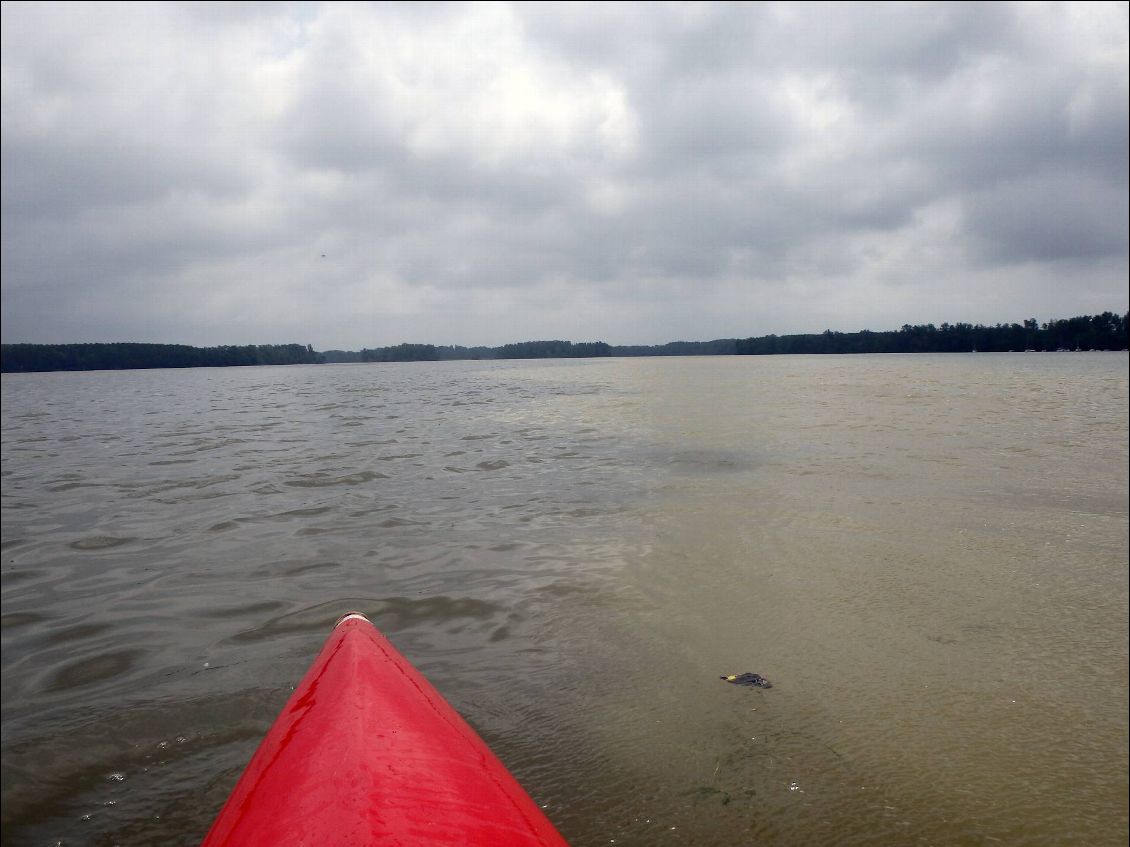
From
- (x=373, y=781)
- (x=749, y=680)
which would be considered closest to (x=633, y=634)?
(x=749, y=680)

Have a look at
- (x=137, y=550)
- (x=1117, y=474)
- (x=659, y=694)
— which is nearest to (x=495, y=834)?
(x=659, y=694)

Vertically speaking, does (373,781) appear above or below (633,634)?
above

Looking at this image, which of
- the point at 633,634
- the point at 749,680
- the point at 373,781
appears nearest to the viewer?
the point at 373,781

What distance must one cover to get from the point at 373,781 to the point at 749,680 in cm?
245

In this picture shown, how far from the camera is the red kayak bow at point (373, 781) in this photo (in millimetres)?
1561

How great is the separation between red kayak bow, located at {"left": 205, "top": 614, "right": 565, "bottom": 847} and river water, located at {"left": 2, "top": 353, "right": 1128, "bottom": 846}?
72 centimetres

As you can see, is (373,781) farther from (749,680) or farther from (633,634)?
(633,634)

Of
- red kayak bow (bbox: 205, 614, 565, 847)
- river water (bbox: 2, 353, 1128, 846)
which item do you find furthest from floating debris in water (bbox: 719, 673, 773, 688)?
red kayak bow (bbox: 205, 614, 565, 847)

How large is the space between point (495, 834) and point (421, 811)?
0.20 m

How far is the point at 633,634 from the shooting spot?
4277 millimetres

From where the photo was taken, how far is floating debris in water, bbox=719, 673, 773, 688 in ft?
11.4

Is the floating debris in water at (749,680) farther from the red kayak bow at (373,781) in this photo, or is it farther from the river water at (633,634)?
the red kayak bow at (373,781)

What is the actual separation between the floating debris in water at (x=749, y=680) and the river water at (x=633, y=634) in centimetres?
6

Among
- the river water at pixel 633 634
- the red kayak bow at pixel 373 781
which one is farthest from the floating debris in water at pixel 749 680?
the red kayak bow at pixel 373 781
